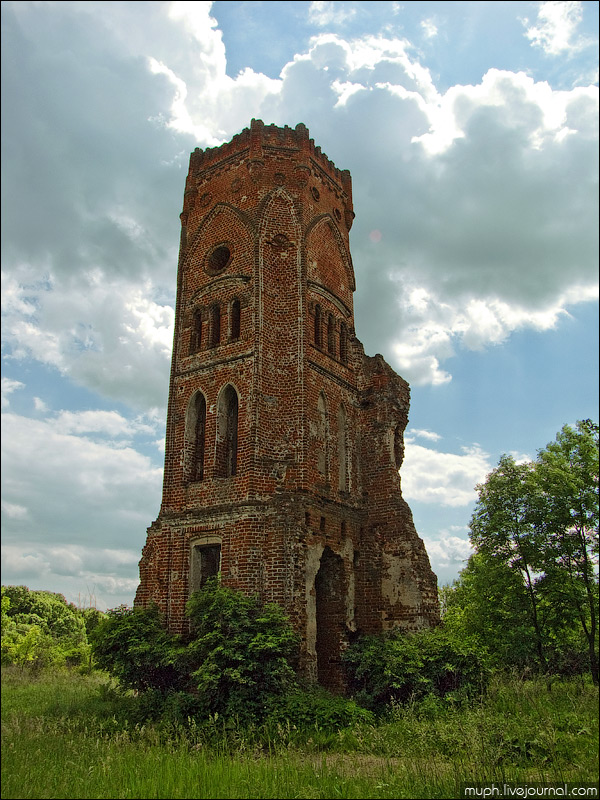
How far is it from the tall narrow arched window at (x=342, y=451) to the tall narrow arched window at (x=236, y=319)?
11.7ft

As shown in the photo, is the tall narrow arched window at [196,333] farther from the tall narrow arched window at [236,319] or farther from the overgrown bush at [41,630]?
the overgrown bush at [41,630]

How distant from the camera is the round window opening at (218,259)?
17906 millimetres

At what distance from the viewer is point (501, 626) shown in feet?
62.4

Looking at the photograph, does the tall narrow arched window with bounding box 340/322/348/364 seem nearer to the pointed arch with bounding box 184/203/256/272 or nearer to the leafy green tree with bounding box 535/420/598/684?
the pointed arch with bounding box 184/203/256/272

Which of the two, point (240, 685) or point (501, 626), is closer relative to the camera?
point (240, 685)

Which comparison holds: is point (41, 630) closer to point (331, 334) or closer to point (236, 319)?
point (236, 319)

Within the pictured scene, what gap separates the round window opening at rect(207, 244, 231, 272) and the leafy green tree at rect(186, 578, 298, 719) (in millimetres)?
9389

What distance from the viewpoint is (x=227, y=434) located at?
627 inches

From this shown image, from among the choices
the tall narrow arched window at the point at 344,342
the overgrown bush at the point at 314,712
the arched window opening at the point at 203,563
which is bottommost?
the overgrown bush at the point at 314,712

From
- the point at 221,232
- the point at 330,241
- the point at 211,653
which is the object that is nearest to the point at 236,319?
the point at 221,232

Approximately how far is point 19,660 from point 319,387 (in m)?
14.5

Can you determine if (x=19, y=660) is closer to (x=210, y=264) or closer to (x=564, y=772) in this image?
(x=210, y=264)

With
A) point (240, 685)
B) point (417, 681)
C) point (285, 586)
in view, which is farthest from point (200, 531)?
point (417, 681)

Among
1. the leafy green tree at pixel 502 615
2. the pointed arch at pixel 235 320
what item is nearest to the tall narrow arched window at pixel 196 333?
the pointed arch at pixel 235 320
